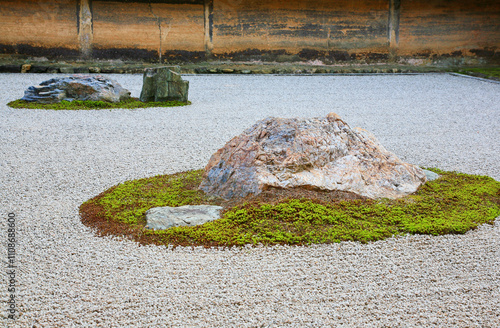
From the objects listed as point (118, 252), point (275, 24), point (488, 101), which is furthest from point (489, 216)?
point (275, 24)

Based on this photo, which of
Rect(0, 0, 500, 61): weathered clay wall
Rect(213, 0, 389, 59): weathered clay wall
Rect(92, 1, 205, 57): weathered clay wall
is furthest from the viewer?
Rect(213, 0, 389, 59): weathered clay wall

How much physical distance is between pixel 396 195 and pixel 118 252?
224 cm

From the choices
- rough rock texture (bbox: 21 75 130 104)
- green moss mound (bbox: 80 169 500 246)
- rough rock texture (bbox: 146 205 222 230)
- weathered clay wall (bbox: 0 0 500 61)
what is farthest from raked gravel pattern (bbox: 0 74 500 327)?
weathered clay wall (bbox: 0 0 500 61)

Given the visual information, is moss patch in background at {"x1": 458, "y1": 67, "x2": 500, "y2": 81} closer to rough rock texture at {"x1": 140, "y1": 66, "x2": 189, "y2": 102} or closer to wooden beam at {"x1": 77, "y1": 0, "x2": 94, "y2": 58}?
rough rock texture at {"x1": 140, "y1": 66, "x2": 189, "y2": 102}

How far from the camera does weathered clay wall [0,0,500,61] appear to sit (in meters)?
13.0

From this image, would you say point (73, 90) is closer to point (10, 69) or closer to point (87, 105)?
point (87, 105)

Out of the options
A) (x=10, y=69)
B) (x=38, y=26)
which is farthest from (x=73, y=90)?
(x=38, y=26)

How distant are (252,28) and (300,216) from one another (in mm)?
Result: 11639

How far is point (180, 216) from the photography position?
10.9ft

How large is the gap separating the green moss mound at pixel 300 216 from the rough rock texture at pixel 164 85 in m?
4.75

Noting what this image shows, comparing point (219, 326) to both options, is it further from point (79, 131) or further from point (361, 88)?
point (361, 88)

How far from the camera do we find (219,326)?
2.18 meters

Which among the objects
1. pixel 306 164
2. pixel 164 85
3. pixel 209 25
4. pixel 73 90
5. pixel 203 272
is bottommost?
pixel 203 272

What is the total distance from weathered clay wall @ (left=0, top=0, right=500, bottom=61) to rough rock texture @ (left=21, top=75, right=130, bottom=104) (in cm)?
513
